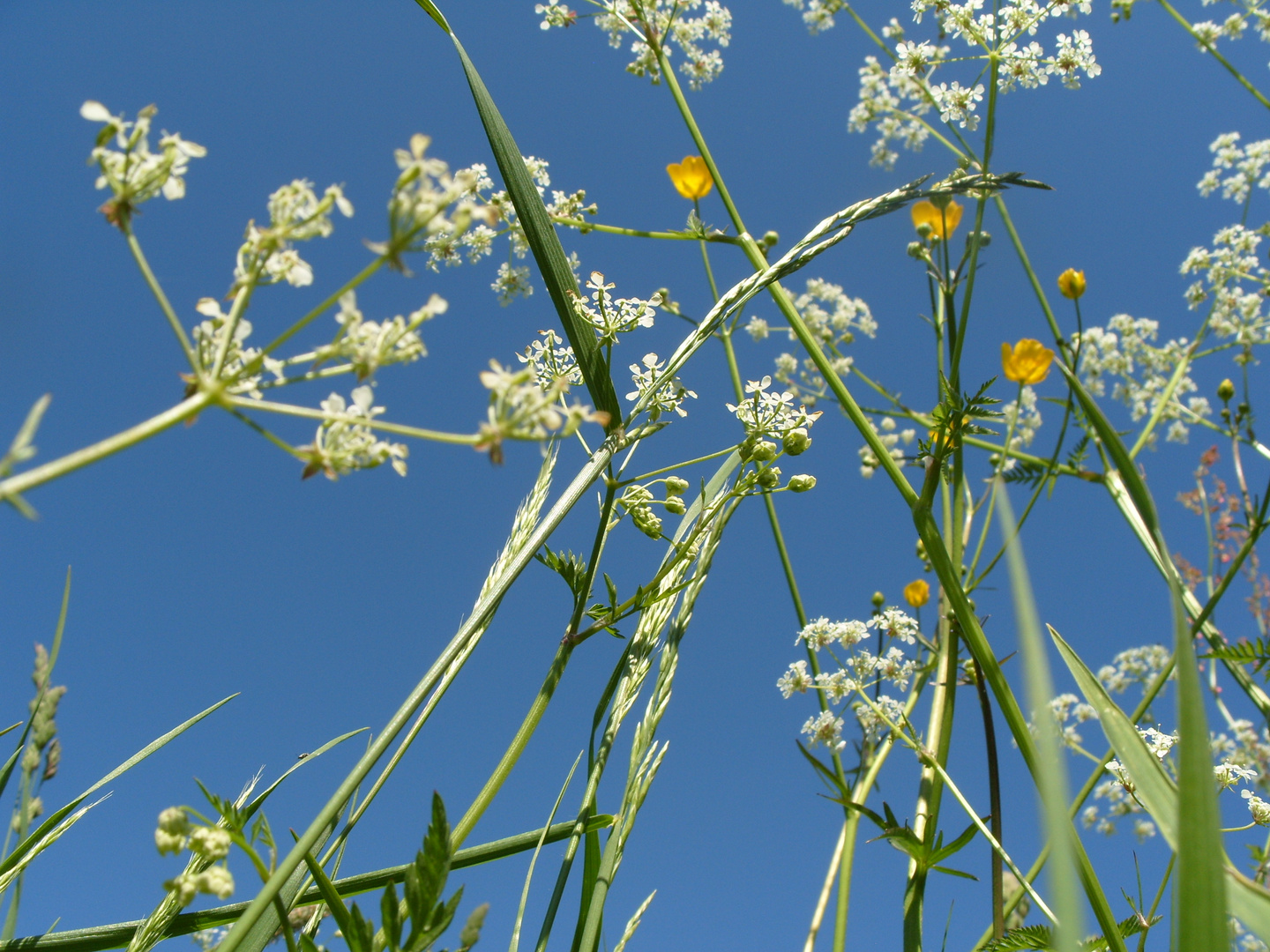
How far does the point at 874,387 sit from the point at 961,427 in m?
1.83

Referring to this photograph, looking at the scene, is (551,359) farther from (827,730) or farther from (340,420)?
(827,730)

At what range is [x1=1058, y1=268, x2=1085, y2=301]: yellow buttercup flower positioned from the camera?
2566 millimetres

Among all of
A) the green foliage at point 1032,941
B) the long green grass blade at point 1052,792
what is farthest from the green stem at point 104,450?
the green foliage at point 1032,941

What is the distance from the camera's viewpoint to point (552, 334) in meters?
1.25

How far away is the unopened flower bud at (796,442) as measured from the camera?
47.7 inches

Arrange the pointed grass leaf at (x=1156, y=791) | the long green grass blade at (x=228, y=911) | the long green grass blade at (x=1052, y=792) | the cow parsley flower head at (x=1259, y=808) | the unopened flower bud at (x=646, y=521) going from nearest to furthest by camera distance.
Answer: the long green grass blade at (x=1052, y=792)
the pointed grass leaf at (x=1156, y=791)
the long green grass blade at (x=228, y=911)
the unopened flower bud at (x=646, y=521)
the cow parsley flower head at (x=1259, y=808)

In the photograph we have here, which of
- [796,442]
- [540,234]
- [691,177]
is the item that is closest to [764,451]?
[796,442]

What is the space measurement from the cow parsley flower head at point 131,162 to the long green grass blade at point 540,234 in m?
0.40

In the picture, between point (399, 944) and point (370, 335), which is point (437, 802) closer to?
point (399, 944)

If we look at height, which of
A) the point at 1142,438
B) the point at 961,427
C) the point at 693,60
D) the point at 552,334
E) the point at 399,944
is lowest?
the point at 399,944

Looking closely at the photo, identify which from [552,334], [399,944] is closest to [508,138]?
[552,334]

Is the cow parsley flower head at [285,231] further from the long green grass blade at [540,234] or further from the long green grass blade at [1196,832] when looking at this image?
the long green grass blade at [1196,832]

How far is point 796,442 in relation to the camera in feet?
4.00

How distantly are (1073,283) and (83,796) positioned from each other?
3.00 m
